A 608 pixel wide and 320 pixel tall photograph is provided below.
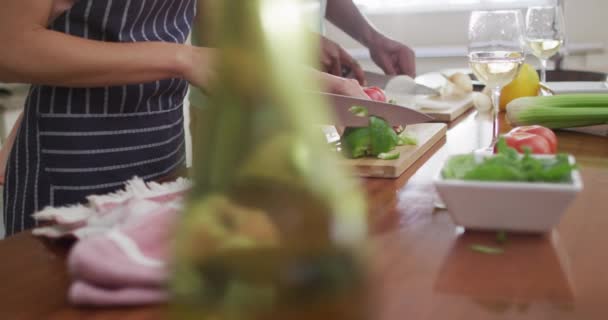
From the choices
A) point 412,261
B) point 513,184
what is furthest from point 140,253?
point 513,184

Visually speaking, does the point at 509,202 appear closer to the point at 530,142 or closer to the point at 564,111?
the point at 530,142

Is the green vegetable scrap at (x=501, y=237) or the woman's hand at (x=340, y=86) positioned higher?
the woman's hand at (x=340, y=86)

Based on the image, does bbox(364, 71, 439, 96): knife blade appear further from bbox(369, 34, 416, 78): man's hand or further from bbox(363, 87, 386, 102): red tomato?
bbox(363, 87, 386, 102): red tomato

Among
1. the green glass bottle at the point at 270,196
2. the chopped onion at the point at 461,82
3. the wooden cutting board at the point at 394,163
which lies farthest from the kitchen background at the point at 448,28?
the green glass bottle at the point at 270,196

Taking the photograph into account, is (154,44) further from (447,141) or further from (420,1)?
(420,1)

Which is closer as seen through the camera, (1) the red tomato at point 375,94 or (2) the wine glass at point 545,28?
(1) the red tomato at point 375,94

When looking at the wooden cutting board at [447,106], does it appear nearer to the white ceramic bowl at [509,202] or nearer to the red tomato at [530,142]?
the red tomato at [530,142]

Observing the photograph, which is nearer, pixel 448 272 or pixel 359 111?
pixel 448 272

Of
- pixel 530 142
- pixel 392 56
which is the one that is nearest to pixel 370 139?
pixel 530 142

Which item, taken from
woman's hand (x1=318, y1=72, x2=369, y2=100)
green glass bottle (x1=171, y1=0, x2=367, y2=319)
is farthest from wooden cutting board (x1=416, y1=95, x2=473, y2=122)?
green glass bottle (x1=171, y1=0, x2=367, y2=319)

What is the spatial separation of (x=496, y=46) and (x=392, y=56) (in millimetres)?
1083

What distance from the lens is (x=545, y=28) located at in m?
1.96

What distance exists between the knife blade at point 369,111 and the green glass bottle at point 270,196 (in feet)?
2.69

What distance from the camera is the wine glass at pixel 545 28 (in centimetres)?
193
